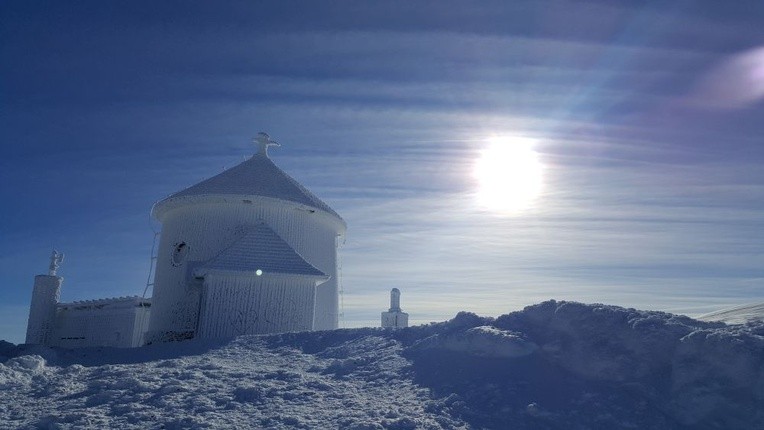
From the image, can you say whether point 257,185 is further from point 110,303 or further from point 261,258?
point 110,303

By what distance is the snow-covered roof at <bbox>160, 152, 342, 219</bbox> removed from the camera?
25.5m

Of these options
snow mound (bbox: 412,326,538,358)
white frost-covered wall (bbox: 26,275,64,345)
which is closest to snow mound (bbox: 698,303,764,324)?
snow mound (bbox: 412,326,538,358)

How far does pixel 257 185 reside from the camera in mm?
26031

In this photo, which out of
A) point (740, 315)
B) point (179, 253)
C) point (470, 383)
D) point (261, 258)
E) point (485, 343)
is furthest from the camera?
point (179, 253)

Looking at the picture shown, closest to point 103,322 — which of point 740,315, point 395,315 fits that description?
point 395,315

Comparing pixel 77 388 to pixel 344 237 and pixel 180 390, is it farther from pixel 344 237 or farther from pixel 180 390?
pixel 344 237

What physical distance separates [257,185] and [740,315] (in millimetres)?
19361

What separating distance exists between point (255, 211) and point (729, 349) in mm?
19296

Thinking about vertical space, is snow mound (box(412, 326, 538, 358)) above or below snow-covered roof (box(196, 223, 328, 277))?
below

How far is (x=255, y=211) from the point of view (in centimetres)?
2512

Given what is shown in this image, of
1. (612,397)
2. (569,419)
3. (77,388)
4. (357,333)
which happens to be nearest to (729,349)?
(612,397)

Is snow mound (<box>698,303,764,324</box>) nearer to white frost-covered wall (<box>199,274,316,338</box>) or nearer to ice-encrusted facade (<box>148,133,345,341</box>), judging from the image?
ice-encrusted facade (<box>148,133,345,341</box>)

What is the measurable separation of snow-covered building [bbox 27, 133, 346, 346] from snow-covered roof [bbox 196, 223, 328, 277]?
4 cm

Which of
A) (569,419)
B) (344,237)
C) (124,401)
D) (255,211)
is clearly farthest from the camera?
(344,237)
